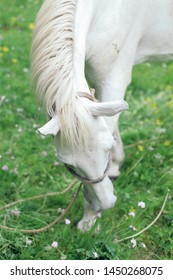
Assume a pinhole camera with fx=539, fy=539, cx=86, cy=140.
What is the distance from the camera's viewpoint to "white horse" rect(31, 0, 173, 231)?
249 centimetres

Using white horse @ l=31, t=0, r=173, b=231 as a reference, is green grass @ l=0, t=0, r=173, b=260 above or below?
below

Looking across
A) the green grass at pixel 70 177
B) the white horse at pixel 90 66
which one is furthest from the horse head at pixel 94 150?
the green grass at pixel 70 177

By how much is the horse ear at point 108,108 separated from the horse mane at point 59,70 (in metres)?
0.04

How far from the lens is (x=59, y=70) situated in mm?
2547

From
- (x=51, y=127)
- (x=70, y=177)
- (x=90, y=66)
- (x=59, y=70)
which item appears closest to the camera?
(x=51, y=127)

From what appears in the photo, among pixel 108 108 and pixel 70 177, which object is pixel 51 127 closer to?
pixel 108 108

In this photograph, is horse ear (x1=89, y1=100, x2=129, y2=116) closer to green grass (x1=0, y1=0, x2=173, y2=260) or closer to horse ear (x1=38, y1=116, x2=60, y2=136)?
horse ear (x1=38, y1=116, x2=60, y2=136)

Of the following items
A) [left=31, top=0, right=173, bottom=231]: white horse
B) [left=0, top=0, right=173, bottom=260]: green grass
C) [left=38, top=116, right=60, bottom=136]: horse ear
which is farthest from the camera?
[left=0, top=0, right=173, bottom=260]: green grass

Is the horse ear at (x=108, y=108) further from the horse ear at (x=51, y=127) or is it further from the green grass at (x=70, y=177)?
the green grass at (x=70, y=177)

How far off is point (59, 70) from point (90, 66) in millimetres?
488

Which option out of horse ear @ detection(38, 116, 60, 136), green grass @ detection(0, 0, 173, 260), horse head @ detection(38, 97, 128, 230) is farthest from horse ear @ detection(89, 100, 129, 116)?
green grass @ detection(0, 0, 173, 260)

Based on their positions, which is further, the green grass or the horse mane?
the green grass

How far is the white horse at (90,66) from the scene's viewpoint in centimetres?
249

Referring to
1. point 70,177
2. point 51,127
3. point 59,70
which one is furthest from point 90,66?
point 70,177
